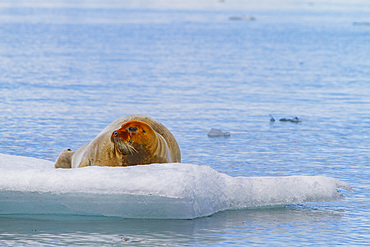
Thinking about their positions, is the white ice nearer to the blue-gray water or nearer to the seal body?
the blue-gray water

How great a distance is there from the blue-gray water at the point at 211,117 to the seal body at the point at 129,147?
1.73 feet

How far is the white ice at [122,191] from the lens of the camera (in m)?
6.26

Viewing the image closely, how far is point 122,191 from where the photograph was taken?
625cm

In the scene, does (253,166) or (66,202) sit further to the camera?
(253,166)

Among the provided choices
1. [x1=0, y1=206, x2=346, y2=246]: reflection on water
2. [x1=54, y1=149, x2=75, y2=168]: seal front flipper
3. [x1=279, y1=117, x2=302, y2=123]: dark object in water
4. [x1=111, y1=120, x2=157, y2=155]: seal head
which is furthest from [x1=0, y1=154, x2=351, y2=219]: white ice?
[x1=279, y1=117, x2=302, y2=123]: dark object in water

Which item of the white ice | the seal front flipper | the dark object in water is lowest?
the white ice

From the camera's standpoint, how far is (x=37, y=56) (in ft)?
90.3

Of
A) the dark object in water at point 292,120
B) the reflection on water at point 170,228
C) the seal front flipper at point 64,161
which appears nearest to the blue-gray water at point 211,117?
the reflection on water at point 170,228

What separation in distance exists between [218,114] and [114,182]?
8.11m

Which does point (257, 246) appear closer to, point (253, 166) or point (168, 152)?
point (168, 152)

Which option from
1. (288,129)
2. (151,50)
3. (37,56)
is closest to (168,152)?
(288,129)

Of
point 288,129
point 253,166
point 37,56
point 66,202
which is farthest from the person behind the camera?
point 37,56

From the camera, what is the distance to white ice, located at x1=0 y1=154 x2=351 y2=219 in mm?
6262

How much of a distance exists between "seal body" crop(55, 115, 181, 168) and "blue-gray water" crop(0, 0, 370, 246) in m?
0.53
